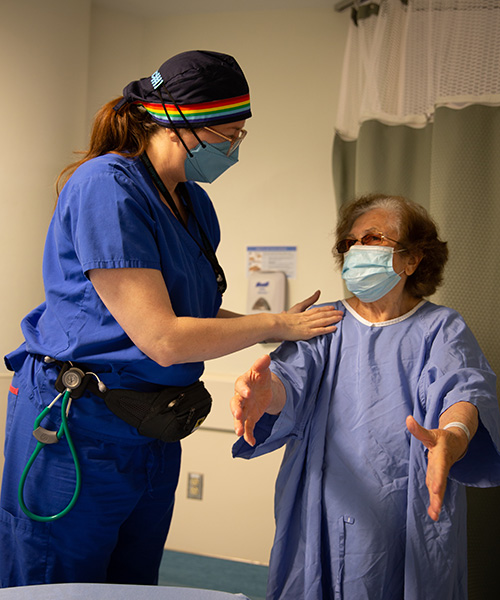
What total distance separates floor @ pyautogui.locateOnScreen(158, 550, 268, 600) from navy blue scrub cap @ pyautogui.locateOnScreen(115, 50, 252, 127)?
6.10 ft

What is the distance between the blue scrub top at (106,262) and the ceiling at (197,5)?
1688 millimetres

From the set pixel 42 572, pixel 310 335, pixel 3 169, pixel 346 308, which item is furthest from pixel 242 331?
pixel 3 169

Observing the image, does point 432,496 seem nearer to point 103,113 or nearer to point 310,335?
point 310,335

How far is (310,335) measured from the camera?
4.91 feet

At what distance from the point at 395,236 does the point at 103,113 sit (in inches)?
32.2

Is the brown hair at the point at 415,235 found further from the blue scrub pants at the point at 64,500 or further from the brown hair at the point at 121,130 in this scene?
the blue scrub pants at the point at 64,500

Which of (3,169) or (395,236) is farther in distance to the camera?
(3,169)

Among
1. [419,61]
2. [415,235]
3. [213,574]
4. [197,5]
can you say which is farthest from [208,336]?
[197,5]

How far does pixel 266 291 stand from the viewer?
2.68 metres

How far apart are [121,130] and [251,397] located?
2.31 ft

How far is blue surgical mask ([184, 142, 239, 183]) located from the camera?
1359 millimetres

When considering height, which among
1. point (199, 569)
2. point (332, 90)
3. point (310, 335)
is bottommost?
point (199, 569)

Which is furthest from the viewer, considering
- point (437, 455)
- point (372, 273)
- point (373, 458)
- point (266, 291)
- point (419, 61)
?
point (266, 291)

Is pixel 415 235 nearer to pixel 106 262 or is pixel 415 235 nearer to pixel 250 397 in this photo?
pixel 250 397
